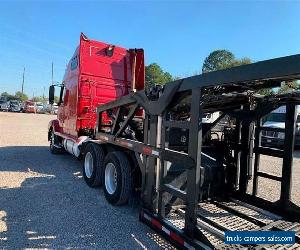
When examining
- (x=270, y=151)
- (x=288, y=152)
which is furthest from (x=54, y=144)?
(x=288, y=152)

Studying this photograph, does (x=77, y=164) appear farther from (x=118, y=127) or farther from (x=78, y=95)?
(x=118, y=127)

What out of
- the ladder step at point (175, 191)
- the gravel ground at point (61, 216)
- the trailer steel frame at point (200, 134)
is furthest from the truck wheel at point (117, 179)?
the ladder step at point (175, 191)

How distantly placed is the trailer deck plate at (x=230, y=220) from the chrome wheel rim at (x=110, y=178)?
1529 millimetres

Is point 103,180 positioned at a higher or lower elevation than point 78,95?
lower

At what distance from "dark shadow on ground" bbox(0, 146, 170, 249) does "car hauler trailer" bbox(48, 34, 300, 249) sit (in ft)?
0.92

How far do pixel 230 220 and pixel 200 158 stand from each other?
1528mm

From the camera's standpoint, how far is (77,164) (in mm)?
9672

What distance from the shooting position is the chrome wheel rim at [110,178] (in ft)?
19.7

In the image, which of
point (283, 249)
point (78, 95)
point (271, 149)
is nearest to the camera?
point (283, 249)

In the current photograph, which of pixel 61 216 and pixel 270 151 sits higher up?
pixel 270 151

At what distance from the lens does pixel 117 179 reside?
562 centimetres

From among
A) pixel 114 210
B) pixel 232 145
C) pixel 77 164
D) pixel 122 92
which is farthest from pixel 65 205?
pixel 122 92

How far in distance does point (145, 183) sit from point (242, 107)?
2.22 m

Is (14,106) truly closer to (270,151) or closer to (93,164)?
Result: (93,164)
